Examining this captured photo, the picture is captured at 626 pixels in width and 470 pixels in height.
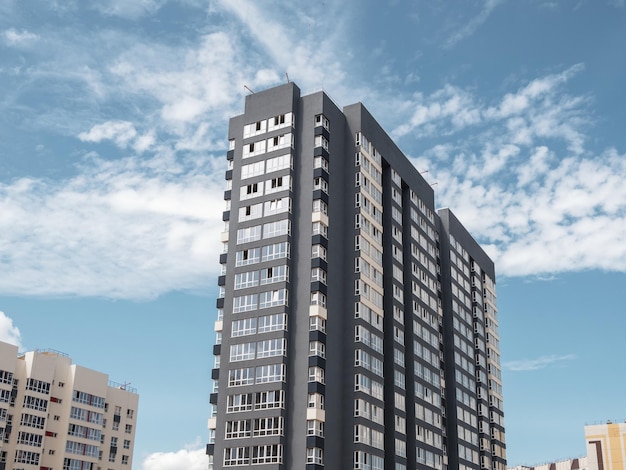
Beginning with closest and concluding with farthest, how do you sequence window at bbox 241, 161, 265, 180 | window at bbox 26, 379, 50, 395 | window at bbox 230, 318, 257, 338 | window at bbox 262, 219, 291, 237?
window at bbox 230, 318, 257, 338 → window at bbox 262, 219, 291, 237 → window at bbox 241, 161, 265, 180 → window at bbox 26, 379, 50, 395

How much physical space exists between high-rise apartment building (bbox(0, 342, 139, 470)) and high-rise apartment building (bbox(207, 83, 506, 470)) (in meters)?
66.2

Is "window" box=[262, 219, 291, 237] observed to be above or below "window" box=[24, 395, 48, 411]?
above

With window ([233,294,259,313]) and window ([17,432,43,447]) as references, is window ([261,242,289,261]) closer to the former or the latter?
window ([233,294,259,313])

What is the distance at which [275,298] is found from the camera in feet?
330

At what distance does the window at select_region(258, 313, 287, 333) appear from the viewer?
3895 inches

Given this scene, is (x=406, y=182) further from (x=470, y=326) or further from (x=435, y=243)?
(x=470, y=326)

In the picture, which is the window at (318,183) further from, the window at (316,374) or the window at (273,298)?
the window at (316,374)

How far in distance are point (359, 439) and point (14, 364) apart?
7858 centimetres

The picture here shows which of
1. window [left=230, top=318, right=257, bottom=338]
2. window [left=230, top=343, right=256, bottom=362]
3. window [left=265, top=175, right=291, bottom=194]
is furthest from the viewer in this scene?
window [left=265, top=175, right=291, bottom=194]

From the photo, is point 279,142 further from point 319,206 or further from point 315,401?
point 315,401

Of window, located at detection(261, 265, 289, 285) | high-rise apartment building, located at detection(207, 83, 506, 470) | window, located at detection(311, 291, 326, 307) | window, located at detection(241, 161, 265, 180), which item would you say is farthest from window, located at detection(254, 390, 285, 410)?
window, located at detection(241, 161, 265, 180)

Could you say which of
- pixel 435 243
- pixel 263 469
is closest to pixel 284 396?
pixel 263 469

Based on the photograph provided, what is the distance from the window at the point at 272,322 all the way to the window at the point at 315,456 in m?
14.7

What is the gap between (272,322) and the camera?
327 feet
